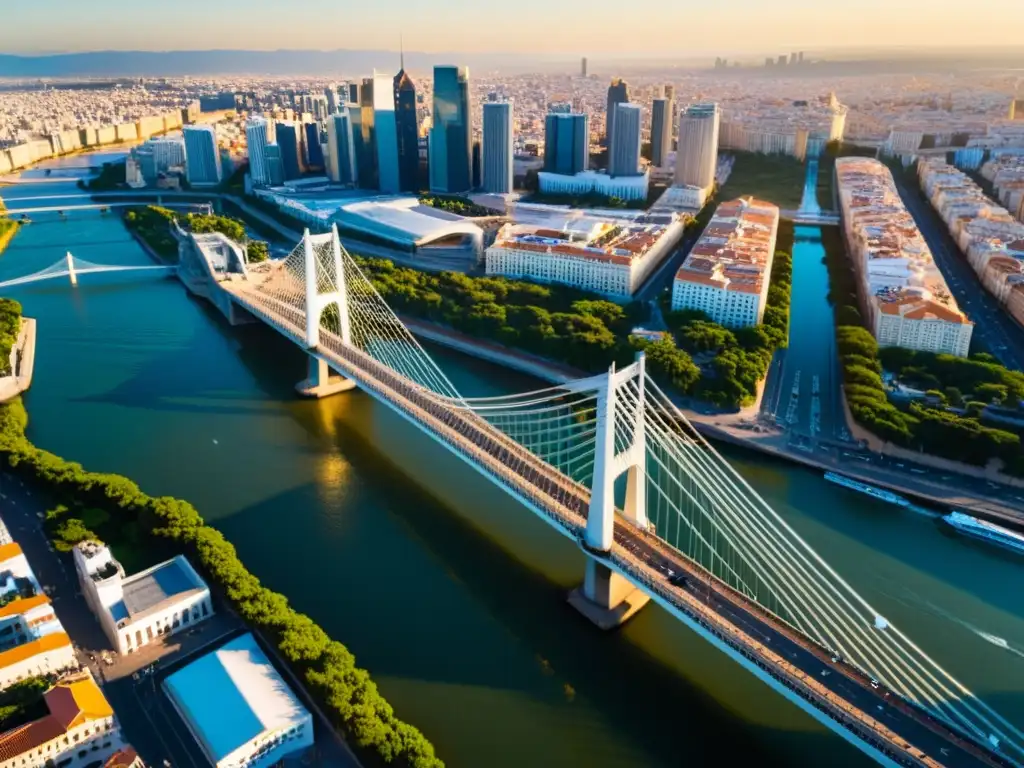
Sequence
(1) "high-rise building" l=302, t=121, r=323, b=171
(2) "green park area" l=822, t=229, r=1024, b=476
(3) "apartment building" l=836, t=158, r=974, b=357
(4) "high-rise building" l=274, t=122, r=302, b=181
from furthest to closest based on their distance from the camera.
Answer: (1) "high-rise building" l=302, t=121, r=323, b=171 → (4) "high-rise building" l=274, t=122, r=302, b=181 → (3) "apartment building" l=836, t=158, r=974, b=357 → (2) "green park area" l=822, t=229, r=1024, b=476

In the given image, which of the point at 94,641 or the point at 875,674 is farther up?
the point at 875,674

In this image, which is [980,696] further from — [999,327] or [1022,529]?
[999,327]

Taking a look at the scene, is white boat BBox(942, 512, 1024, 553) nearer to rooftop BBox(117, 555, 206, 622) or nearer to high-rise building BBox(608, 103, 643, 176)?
rooftop BBox(117, 555, 206, 622)

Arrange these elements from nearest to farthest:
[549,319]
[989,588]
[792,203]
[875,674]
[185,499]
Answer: [875,674], [989,588], [185,499], [549,319], [792,203]

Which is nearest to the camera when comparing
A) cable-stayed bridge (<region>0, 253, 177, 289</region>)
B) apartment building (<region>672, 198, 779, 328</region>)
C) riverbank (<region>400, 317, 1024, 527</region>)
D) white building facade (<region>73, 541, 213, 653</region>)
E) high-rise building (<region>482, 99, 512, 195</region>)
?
white building facade (<region>73, 541, 213, 653</region>)

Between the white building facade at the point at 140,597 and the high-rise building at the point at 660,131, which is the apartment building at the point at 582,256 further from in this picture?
the high-rise building at the point at 660,131

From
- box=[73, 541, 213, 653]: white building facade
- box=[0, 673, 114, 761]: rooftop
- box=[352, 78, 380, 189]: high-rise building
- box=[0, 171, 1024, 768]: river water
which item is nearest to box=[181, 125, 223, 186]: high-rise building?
box=[352, 78, 380, 189]: high-rise building

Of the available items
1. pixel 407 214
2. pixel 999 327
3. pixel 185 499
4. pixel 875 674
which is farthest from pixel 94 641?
pixel 407 214
